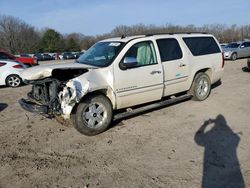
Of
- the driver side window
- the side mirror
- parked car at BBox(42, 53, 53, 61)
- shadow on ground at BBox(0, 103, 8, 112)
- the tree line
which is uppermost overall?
the tree line

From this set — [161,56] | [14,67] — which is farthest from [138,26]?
[161,56]

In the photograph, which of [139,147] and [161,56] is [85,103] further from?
→ [161,56]

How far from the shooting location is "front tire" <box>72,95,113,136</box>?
454 centimetres

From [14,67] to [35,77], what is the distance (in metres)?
6.25

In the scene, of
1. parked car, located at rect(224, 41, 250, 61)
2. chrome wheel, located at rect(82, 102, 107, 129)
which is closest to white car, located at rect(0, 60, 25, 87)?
chrome wheel, located at rect(82, 102, 107, 129)

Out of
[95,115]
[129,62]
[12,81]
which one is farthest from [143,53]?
[12,81]

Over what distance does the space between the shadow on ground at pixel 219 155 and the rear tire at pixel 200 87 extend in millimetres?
1523

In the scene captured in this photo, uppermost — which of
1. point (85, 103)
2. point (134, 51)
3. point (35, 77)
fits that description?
point (134, 51)

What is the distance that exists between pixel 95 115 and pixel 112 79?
2.58ft

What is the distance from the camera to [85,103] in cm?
457

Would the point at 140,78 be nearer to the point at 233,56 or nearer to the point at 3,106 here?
the point at 3,106

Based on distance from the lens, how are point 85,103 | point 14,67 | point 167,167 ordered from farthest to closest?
1. point 14,67
2. point 85,103
3. point 167,167

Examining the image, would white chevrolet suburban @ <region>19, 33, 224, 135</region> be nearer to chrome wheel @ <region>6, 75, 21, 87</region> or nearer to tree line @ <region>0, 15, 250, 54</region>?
chrome wheel @ <region>6, 75, 21, 87</region>

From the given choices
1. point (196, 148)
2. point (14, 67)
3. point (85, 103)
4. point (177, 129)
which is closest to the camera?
point (196, 148)
